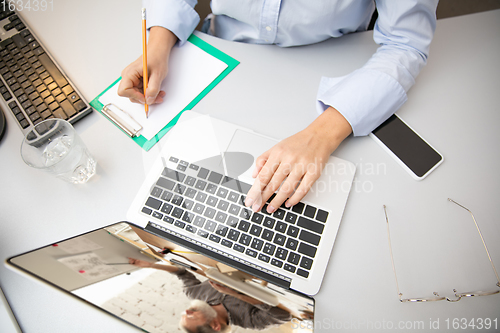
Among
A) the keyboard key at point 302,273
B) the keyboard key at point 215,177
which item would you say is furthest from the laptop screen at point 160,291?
the keyboard key at point 215,177

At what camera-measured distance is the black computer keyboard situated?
60 cm

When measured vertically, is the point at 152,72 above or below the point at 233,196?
above

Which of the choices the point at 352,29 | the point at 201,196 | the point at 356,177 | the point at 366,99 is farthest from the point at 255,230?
the point at 352,29

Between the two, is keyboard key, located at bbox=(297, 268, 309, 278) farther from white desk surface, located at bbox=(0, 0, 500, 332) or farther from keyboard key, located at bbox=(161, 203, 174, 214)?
keyboard key, located at bbox=(161, 203, 174, 214)

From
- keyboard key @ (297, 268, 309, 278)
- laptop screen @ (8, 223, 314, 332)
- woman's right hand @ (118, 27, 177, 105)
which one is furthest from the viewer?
woman's right hand @ (118, 27, 177, 105)

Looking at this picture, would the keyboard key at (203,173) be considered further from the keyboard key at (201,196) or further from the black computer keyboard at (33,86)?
the black computer keyboard at (33,86)

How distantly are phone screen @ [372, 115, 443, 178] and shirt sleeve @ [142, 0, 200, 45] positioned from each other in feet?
1.64

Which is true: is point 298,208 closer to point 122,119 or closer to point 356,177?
point 356,177

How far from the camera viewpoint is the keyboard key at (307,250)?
51 cm

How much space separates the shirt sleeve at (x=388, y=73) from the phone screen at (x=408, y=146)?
22 mm

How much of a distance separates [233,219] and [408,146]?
1.30 feet

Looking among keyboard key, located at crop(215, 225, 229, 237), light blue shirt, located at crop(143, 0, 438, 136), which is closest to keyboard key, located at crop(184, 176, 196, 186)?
keyboard key, located at crop(215, 225, 229, 237)

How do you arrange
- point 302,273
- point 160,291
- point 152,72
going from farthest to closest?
point 152,72
point 302,273
point 160,291

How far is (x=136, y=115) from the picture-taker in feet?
2.06
